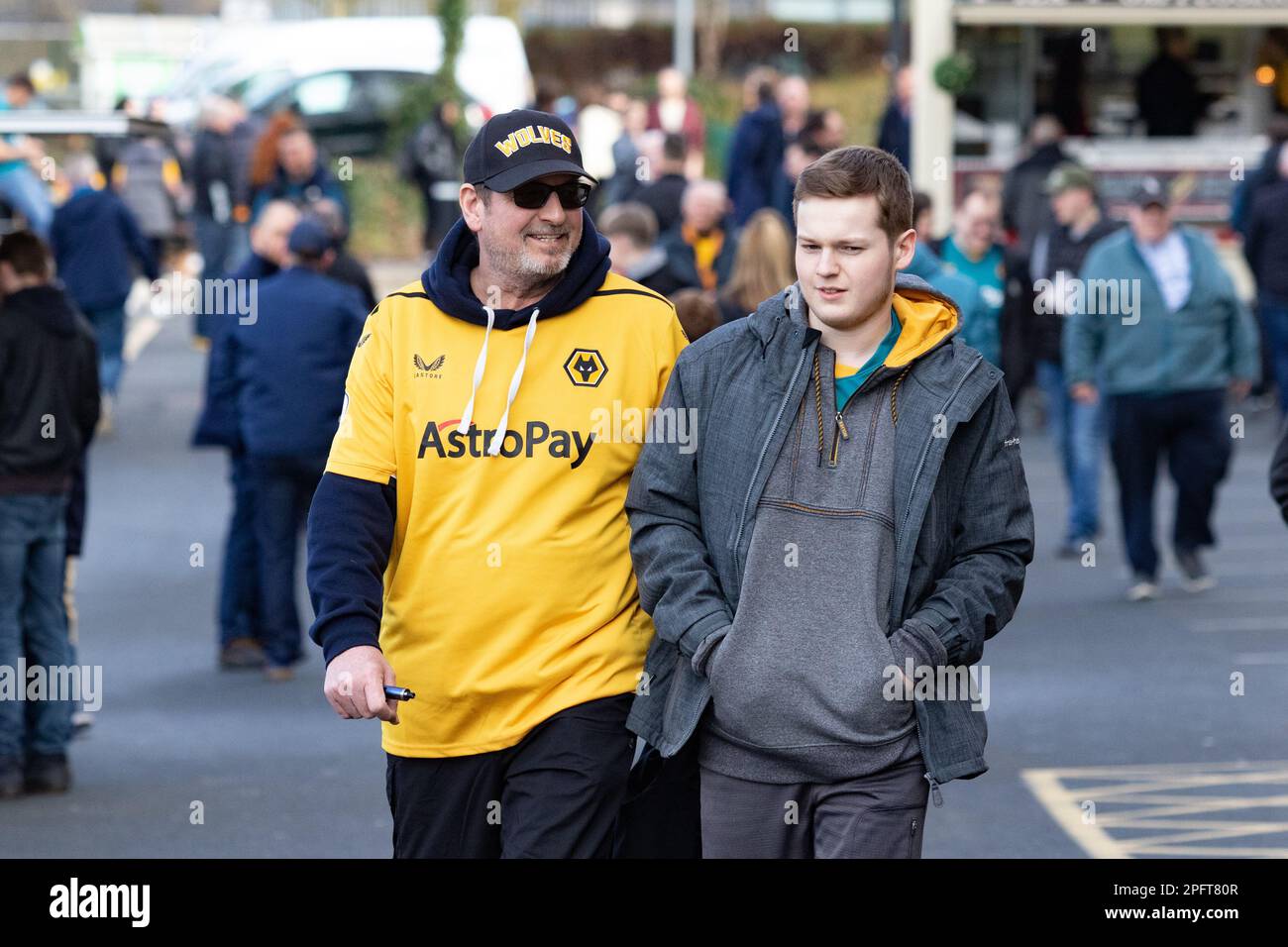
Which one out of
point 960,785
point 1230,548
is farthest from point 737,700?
point 1230,548

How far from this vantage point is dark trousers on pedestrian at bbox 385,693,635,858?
14.2 ft

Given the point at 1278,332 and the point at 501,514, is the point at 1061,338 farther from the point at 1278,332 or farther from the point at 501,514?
the point at 501,514

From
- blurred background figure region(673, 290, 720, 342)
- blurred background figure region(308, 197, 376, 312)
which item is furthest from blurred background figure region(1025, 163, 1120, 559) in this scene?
blurred background figure region(673, 290, 720, 342)

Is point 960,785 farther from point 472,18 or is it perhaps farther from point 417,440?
point 472,18

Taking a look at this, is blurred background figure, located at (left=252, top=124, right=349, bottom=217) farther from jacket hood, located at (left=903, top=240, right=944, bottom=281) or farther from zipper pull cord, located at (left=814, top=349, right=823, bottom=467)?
zipper pull cord, located at (left=814, top=349, right=823, bottom=467)

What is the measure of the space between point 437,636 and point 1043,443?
43.4ft

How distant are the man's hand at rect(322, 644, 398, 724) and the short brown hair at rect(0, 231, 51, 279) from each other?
4405 millimetres

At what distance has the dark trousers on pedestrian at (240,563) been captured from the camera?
1020cm

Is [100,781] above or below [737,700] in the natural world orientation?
below

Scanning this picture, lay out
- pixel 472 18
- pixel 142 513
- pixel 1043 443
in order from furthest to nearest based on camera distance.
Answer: pixel 472 18 → pixel 1043 443 → pixel 142 513

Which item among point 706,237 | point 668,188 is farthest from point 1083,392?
point 668,188
